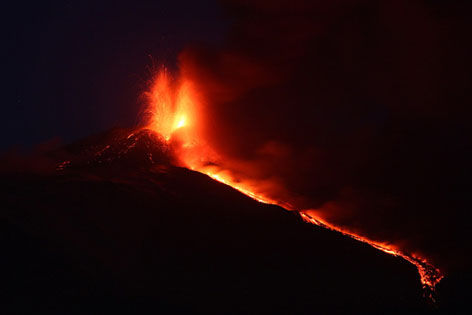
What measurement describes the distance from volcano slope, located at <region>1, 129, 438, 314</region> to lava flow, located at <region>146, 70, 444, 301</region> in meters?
1.42

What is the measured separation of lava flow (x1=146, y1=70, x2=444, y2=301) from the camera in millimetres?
12391

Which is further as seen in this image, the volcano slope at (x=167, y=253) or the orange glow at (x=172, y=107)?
the orange glow at (x=172, y=107)

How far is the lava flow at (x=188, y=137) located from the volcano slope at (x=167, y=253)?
1418 mm

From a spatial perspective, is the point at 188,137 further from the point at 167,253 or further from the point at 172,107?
the point at 167,253

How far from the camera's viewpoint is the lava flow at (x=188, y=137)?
12391mm

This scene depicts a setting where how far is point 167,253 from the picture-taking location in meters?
8.34

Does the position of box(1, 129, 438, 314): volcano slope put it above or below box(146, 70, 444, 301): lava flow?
below

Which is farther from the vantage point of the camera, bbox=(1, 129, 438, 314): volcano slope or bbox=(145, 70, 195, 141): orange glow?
bbox=(145, 70, 195, 141): orange glow

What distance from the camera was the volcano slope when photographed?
7.11 m

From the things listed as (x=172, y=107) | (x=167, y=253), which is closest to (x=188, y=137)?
(x=172, y=107)

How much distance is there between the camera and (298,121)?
15.1m

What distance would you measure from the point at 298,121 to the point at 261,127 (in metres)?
1.06

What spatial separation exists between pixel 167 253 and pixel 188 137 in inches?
218

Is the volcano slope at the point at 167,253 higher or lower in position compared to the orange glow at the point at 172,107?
lower
